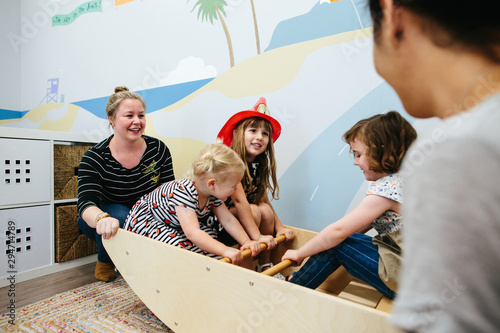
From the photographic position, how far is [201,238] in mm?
1017

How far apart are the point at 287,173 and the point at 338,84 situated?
0.45 m

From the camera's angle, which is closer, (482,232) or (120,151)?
(482,232)

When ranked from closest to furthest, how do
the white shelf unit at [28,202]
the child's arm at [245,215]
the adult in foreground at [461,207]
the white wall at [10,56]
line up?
the adult in foreground at [461,207]
the child's arm at [245,215]
the white shelf unit at [28,202]
the white wall at [10,56]

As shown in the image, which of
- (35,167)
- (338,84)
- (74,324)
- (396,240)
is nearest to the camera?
(396,240)

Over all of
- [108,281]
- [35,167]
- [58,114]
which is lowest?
[108,281]

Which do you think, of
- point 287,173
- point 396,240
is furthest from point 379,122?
point 287,173

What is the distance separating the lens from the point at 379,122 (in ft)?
2.98

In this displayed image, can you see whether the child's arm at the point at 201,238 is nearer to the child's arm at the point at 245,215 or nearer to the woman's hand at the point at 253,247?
the woman's hand at the point at 253,247

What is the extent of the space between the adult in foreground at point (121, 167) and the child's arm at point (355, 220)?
810 millimetres

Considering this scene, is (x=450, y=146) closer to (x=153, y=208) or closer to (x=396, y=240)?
(x=396, y=240)

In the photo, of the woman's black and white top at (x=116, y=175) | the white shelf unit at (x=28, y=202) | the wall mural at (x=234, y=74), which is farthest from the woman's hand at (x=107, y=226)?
the wall mural at (x=234, y=74)

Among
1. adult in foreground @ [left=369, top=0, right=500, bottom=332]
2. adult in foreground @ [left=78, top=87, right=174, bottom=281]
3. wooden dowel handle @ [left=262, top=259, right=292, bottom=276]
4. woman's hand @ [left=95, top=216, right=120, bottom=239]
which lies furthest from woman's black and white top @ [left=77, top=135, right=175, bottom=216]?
adult in foreground @ [left=369, top=0, right=500, bottom=332]

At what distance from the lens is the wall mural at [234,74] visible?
1368 millimetres

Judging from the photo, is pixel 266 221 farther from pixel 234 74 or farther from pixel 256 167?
pixel 234 74
